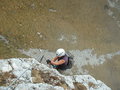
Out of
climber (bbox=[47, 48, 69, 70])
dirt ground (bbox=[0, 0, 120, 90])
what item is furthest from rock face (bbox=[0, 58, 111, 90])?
dirt ground (bbox=[0, 0, 120, 90])

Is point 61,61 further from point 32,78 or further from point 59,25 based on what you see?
point 59,25

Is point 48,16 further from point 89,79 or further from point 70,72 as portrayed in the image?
point 89,79

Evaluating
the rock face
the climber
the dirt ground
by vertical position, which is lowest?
the dirt ground

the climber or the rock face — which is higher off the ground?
the rock face

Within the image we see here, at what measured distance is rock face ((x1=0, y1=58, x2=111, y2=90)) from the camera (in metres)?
15.4

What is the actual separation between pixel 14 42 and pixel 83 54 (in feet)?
42.2

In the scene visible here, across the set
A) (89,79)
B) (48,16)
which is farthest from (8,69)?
(48,16)

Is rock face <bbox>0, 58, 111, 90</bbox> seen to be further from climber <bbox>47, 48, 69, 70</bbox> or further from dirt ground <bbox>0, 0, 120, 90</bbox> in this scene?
dirt ground <bbox>0, 0, 120, 90</bbox>

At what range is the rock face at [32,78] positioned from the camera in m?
15.4

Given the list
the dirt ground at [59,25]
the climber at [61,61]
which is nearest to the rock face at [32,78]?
the climber at [61,61]

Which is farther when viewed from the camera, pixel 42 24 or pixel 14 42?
pixel 42 24

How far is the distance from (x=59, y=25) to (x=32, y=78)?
30113 millimetres

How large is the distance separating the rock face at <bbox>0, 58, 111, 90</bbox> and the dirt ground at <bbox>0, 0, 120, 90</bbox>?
17.6 m

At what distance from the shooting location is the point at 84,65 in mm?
42312
